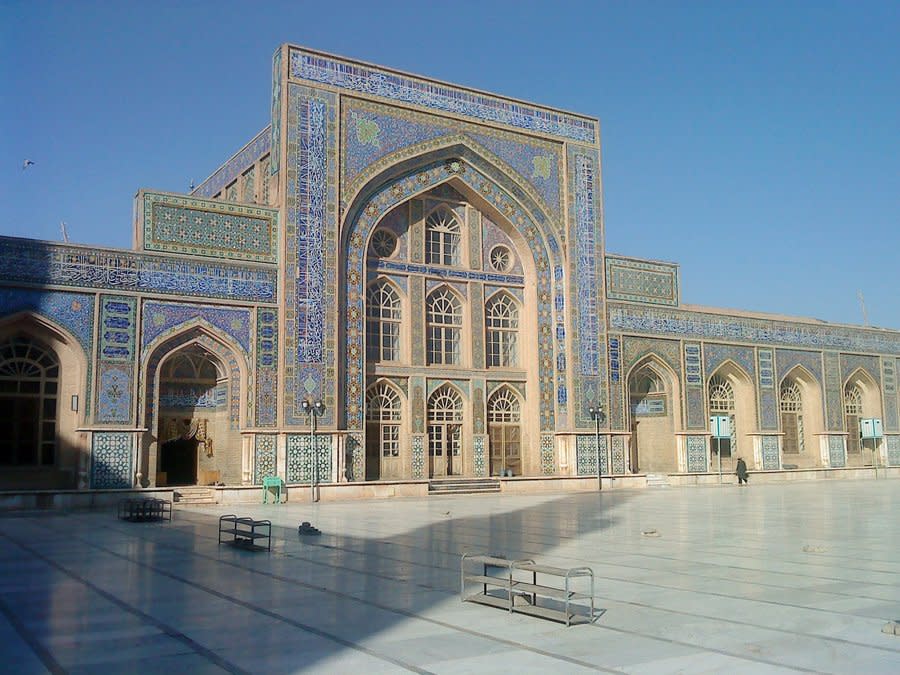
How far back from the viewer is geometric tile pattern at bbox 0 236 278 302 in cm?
1986

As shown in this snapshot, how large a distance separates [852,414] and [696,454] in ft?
30.1

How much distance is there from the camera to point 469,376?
86.6 feet

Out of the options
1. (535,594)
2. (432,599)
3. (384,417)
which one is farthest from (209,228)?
(535,594)

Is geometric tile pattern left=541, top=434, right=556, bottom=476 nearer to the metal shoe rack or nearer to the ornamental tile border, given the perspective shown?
the ornamental tile border

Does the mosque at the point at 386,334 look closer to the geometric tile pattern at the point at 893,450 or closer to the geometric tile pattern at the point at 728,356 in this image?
the geometric tile pattern at the point at 728,356

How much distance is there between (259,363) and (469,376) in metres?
6.62

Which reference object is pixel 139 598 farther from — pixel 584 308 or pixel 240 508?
pixel 584 308

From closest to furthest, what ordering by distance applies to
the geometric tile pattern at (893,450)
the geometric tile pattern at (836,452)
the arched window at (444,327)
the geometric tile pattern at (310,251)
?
1. the geometric tile pattern at (310,251)
2. the arched window at (444,327)
3. the geometric tile pattern at (836,452)
4. the geometric tile pattern at (893,450)

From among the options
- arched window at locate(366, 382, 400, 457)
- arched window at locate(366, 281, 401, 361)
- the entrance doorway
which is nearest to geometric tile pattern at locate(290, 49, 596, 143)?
arched window at locate(366, 281, 401, 361)

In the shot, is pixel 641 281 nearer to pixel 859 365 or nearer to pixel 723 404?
pixel 723 404

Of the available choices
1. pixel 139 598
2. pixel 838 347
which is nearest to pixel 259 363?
pixel 139 598

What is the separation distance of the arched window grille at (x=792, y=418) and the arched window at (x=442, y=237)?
13795 mm

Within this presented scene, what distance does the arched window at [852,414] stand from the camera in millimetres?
34594

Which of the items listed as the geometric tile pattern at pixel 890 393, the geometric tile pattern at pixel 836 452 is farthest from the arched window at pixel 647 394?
the geometric tile pattern at pixel 890 393
